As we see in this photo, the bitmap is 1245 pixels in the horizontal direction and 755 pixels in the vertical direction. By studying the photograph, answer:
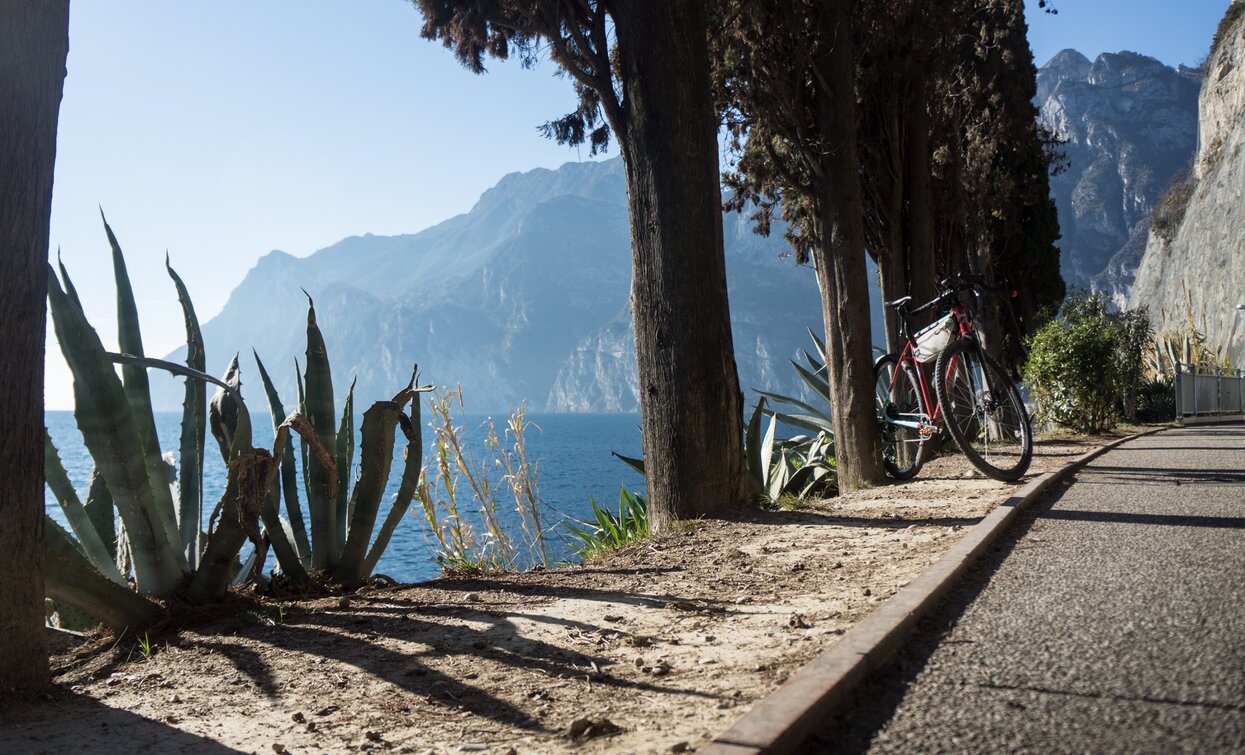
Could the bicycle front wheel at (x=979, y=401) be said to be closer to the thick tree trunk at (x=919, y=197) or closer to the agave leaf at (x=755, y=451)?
the agave leaf at (x=755, y=451)

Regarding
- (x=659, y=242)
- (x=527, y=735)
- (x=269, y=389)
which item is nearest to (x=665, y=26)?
(x=659, y=242)

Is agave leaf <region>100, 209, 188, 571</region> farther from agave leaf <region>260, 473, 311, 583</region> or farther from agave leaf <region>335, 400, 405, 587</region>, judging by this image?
agave leaf <region>335, 400, 405, 587</region>

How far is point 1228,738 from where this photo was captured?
223 cm

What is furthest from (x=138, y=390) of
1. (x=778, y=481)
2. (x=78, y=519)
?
(x=778, y=481)

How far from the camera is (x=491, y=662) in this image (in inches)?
130

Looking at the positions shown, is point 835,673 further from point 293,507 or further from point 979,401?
point 979,401

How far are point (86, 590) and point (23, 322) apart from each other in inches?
44.1

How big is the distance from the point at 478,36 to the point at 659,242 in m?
2.49

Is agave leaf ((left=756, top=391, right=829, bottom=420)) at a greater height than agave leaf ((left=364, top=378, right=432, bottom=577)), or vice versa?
agave leaf ((left=756, top=391, right=829, bottom=420))

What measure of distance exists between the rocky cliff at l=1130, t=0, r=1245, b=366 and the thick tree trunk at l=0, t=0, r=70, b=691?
5904 centimetres

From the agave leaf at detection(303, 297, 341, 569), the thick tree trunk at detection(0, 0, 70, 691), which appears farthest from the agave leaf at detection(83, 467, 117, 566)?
the thick tree trunk at detection(0, 0, 70, 691)

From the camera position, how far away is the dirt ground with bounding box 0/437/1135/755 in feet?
8.78

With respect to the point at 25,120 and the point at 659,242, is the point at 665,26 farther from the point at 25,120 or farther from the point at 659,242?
the point at 25,120

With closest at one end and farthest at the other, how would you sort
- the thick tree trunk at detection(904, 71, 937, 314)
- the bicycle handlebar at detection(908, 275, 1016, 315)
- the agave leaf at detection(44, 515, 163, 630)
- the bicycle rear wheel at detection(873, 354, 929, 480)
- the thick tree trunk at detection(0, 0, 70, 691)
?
the thick tree trunk at detection(0, 0, 70, 691), the agave leaf at detection(44, 515, 163, 630), the bicycle handlebar at detection(908, 275, 1016, 315), the bicycle rear wheel at detection(873, 354, 929, 480), the thick tree trunk at detection(904, 71, 937, 314)
